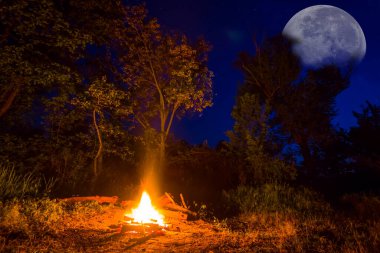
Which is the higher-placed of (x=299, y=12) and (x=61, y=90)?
(x=299, y=12)

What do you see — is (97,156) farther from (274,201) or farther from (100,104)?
(274,201)

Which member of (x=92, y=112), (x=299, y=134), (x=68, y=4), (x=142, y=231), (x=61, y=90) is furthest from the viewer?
(x=299, y=134)

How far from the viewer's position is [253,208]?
10.6 meters

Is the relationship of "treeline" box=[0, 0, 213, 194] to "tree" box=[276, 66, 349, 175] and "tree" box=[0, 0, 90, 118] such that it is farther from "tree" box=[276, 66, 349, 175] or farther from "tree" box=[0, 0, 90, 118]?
"tree" box=[276, 66, 349, 175]

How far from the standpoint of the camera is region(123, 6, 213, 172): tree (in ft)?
54.9

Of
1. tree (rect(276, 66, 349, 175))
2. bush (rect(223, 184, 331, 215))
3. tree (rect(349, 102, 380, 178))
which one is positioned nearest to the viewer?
A: bush (rect(223, 184, 331, 215))

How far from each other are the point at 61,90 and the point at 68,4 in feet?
12.2

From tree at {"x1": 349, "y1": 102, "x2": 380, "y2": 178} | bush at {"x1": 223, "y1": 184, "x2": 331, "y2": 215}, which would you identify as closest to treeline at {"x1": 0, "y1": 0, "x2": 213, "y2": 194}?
bush at {"x1": 223, "y1": 184, "x2": 331, "y2": 215}

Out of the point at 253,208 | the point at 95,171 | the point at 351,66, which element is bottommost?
the point at 253,208

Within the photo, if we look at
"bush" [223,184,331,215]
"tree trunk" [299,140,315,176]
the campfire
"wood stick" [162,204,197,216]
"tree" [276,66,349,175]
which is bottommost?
the campfire

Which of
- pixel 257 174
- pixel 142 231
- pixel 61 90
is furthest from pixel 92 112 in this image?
pixel 142 231

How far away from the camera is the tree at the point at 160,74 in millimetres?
16734

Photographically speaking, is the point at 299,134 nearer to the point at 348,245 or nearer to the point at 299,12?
the point at 299,12

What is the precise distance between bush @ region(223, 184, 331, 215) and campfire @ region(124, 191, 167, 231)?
9.17ft
